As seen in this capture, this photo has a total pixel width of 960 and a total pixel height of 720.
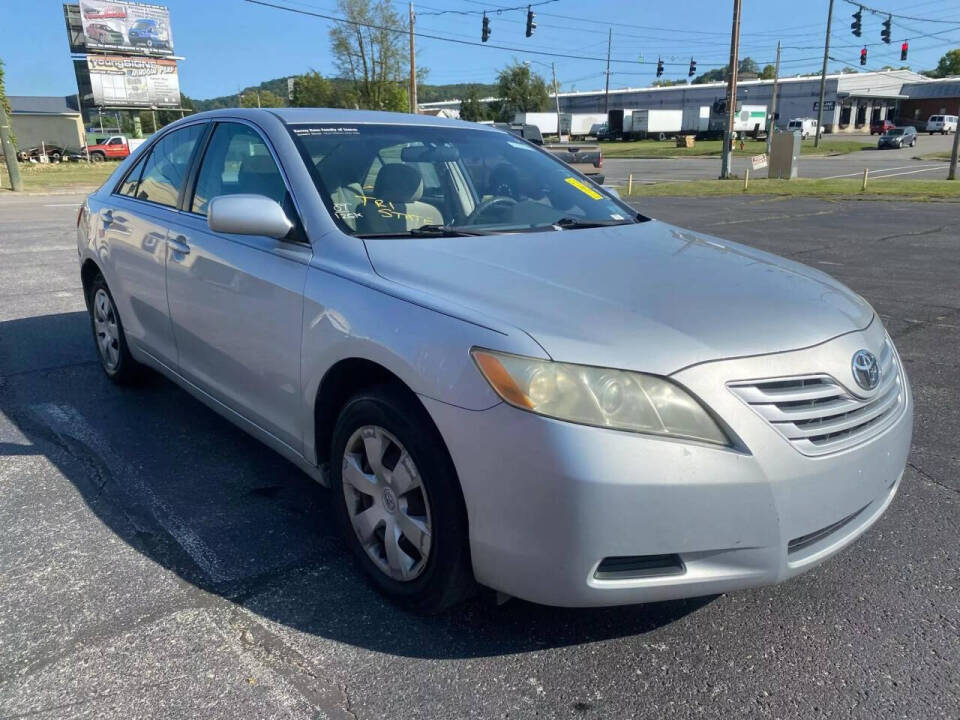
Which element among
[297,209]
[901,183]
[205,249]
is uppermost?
[297,209]

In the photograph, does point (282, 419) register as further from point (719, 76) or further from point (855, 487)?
point (719, 76)

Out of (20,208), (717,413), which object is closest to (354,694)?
(717,413)

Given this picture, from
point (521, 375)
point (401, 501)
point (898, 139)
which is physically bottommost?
point (898, 139)

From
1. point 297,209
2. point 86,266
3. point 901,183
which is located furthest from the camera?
point 901,183

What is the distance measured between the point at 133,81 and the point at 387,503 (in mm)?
63619

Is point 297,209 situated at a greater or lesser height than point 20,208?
greater

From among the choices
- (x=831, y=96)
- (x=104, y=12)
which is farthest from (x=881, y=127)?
(x=104, y=12)

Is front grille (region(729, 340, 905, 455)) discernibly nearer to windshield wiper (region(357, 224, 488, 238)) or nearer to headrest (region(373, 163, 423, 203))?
windshield wiper (region(357, 224, 488, 238))

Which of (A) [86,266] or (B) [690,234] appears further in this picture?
(A) [86,266]

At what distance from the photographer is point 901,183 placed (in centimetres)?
2375

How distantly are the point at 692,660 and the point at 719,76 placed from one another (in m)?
140

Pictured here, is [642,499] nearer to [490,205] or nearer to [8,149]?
[490,205]

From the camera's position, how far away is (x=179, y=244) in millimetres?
3668

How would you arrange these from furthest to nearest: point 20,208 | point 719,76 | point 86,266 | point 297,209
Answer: point 719,76 < point 20,208 < point 86,266 < point 297,209
